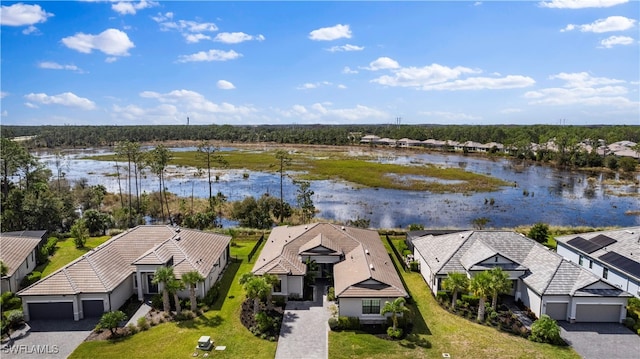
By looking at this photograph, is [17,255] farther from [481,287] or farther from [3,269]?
[481,287]

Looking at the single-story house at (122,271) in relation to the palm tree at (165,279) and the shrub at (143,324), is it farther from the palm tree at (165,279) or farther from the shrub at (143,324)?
the shrub at (143,324)

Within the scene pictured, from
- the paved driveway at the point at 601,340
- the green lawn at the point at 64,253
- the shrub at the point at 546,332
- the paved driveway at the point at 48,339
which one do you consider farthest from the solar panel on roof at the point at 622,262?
the green lawn at the point at 64,253

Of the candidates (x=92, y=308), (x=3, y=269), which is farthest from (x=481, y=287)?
(x=3, y=269)

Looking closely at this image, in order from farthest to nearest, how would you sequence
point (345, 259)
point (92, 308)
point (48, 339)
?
point (345, 259) < point (92, 308) < point (48, 339)

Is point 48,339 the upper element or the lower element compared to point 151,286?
lower

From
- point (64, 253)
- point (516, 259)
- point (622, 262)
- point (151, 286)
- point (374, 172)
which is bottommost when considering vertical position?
point (64, 253)
